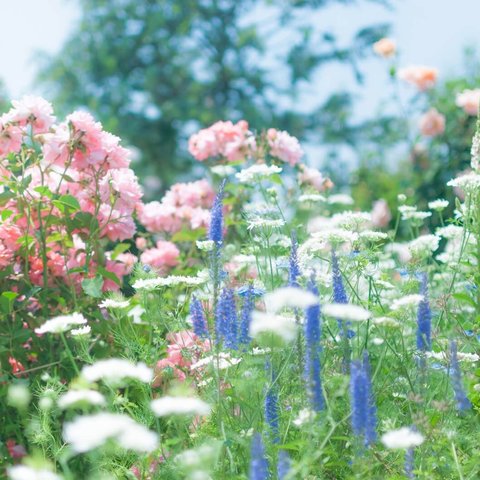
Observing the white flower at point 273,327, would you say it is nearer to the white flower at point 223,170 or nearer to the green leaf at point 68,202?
the green leaf at point 68,202

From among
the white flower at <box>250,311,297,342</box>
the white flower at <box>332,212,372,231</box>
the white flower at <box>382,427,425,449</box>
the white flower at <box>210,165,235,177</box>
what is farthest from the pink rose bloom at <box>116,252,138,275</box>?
the white flower at <box>382,427,425,449</box>

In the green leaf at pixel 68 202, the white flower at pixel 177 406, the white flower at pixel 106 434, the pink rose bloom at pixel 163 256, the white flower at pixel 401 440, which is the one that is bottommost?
the white flower at pixel 106 434

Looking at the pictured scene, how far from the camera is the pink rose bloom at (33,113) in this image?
363 centimetres

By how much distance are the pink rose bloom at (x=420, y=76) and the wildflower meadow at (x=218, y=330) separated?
3.12 meters

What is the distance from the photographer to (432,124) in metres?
8.28

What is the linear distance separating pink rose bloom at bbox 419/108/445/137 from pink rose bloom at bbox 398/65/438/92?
45cm

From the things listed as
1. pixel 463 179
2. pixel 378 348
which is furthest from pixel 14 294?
pixel 463 179

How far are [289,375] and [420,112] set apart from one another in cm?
650

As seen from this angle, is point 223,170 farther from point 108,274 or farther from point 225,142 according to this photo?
point 108,274

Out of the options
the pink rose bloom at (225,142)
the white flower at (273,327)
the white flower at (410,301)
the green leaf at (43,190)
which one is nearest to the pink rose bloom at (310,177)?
the pink rose bloom at (225,142)

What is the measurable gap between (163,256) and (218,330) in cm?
214

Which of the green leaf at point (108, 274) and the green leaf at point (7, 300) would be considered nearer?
the green leaf at point (7, 300)

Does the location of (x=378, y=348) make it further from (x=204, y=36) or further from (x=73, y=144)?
(x=204, y=36)

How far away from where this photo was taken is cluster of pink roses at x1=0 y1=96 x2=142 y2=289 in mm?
3633
